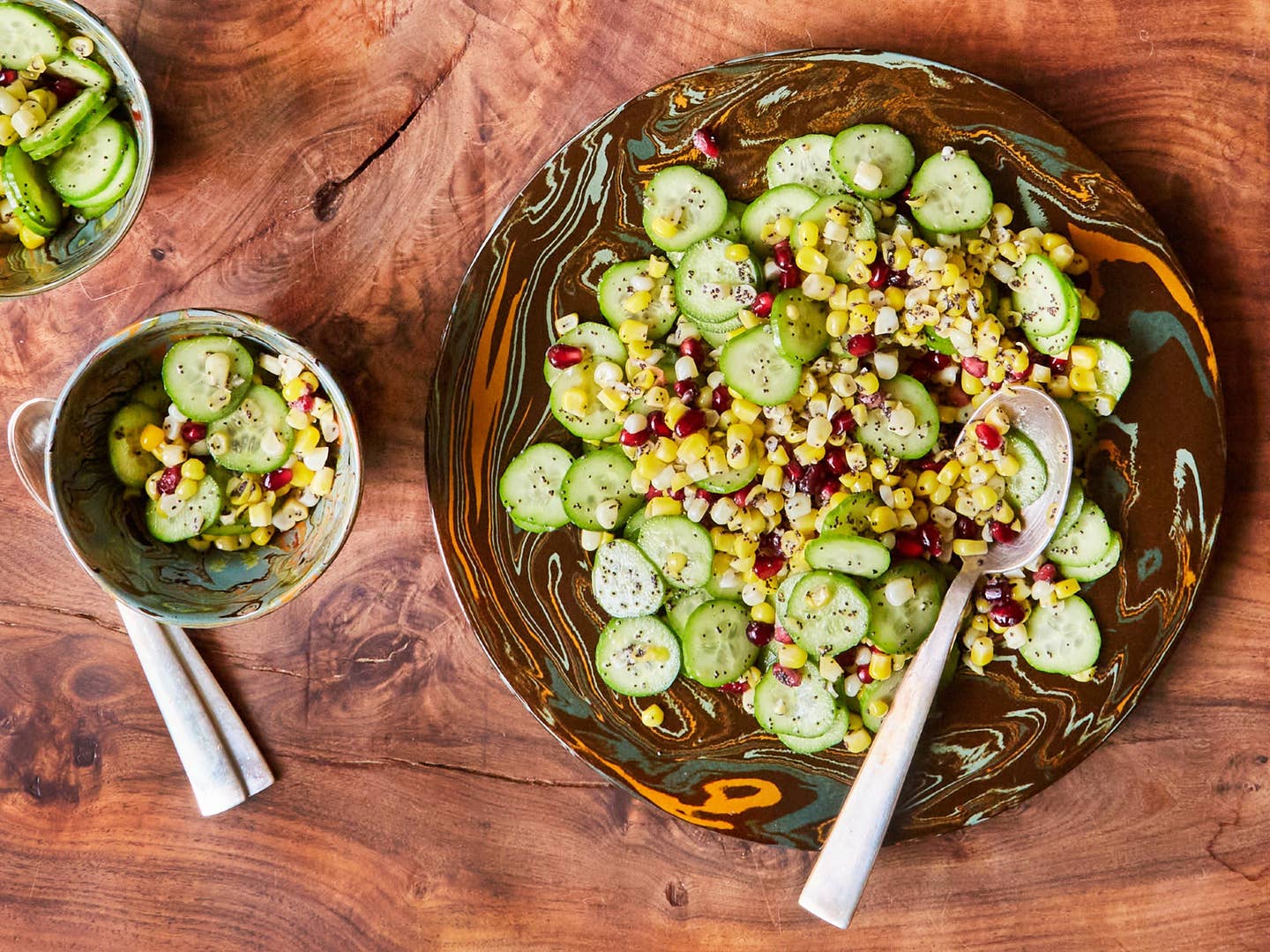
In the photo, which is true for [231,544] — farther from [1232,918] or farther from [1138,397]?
[1232,918]

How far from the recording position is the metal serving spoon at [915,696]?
2086mm

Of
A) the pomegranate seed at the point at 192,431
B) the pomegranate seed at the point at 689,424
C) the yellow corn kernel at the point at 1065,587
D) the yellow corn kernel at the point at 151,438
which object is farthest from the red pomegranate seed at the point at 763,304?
the yellow corn kernel at the point at 151,438

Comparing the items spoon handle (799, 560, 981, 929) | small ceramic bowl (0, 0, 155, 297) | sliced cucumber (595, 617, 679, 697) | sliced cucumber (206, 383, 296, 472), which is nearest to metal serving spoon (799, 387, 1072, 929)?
spoon handle (799, 560, 981, 929)

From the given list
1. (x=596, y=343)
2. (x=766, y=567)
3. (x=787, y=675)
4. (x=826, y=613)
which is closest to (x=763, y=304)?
(x=596, y=343)

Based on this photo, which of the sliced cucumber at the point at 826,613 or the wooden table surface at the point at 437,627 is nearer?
the sliced cucumber at the point at 826,613

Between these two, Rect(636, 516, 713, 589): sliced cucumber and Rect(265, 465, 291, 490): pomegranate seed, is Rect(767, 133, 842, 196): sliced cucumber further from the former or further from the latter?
Rect(265, 465, 291, 490): pomegranate seed

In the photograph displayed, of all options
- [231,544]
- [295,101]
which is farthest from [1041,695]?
[295,101]

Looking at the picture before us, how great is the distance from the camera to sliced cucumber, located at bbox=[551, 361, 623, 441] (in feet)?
7.26

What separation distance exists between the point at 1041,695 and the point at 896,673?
0.37 metres

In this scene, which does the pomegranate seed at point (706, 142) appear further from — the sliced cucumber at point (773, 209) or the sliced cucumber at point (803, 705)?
the sliced cucumber at point (803, 705)

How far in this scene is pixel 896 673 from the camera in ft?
7.39

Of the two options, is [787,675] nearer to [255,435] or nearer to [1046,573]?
[1046,573]

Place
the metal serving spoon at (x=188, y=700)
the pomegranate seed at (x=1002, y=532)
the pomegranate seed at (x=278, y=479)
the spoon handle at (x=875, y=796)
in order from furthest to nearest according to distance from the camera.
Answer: the metal serving spoon at (x=188, y=700) → the pomegranate seed at (x=278, y=479) → the pomegranate seed at (x=1002, y=532) → the spoon handle at (x=875, y=796)

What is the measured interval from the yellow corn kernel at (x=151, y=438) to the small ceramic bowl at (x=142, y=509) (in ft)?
0.29
